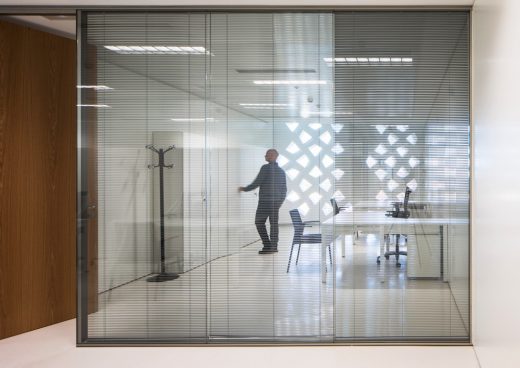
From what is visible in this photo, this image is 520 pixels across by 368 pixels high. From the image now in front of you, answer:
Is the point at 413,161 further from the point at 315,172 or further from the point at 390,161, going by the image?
the point at 315,172

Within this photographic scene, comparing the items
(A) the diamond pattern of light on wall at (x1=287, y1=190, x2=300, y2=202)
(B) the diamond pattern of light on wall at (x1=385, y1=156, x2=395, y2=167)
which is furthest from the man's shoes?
(B) the diamond pattern of light on wall at (x1=385, y1=156, x2=395, y2=167)

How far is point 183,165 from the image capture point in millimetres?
3867

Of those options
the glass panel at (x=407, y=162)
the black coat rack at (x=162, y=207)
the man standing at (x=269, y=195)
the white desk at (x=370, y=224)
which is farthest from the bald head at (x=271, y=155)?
the black coat rack at (x=162, y=207)

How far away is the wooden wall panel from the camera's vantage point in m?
4.05

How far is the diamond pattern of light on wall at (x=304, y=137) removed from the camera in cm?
381

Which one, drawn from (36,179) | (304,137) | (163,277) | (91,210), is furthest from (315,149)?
(36,179)

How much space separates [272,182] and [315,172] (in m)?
0.37

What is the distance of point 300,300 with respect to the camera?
151 inches

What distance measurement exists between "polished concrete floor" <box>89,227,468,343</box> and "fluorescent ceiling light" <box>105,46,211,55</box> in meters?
1.68

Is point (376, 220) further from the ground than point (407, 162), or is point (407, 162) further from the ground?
point (407, 162)

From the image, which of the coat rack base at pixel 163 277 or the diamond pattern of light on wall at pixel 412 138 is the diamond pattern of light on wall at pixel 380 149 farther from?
the coat rack base at pixel 163 277

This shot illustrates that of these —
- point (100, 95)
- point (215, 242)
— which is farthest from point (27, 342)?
point (100, 95)

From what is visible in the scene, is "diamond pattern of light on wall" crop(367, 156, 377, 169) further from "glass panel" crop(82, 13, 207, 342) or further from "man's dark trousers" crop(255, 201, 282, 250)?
"glass panel" crop(82, 13, 207, 342)

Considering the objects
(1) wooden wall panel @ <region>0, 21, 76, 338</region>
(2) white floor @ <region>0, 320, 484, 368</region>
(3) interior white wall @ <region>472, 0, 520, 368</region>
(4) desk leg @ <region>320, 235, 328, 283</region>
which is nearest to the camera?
(3) interior white wall @ <region>472, 0, 520, 368</region>
